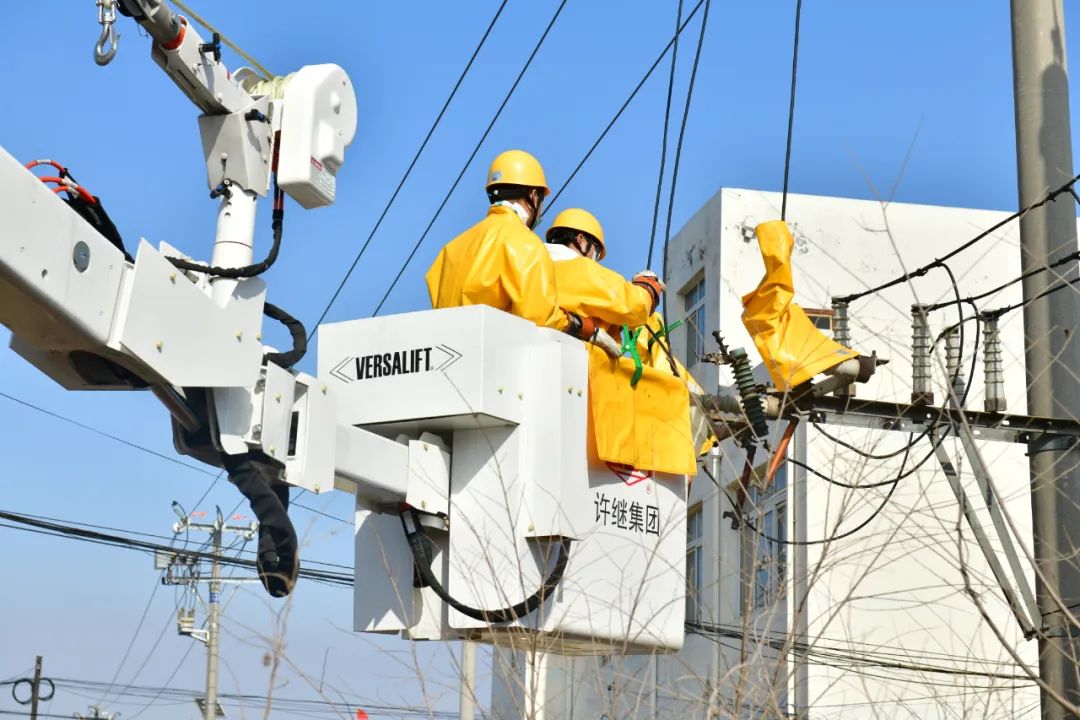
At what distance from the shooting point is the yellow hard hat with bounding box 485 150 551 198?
6.61m

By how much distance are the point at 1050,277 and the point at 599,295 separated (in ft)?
10.3

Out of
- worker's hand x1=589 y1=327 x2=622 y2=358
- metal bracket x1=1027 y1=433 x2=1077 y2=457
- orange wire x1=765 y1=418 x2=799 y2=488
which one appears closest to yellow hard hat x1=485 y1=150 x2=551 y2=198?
worker's hand x1=589 y1=327 x2=622 y2=358

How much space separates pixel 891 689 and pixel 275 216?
1533 cm

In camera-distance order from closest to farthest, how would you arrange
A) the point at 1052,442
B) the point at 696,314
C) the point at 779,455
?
the point at 779,455, the point at 1052,442, the point at 696,314

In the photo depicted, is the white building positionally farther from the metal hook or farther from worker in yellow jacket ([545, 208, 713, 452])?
the metal hook

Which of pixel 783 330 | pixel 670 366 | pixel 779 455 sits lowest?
pixel 779 455

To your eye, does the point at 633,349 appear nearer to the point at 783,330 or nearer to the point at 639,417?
the point at 639,417

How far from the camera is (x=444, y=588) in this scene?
19.1ft

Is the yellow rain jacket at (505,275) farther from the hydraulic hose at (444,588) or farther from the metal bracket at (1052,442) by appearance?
A: the metal bracket at (1052,442)

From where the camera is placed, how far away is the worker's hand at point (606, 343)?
20.6ft

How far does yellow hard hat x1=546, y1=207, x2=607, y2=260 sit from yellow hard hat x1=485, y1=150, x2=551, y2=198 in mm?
744

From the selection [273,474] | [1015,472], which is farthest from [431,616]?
[1015,472]

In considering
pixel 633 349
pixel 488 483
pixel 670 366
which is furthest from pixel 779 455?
pixel 488 483

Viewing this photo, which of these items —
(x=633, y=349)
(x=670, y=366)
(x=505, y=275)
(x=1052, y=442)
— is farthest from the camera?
(x=1052, y=442)
